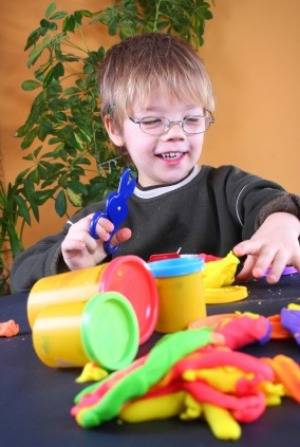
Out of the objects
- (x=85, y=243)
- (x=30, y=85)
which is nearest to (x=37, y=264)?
(x=85, y=243)

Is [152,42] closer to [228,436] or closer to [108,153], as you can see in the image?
[108,153]

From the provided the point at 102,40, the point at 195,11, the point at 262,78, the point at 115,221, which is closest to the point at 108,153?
the point at 102,40

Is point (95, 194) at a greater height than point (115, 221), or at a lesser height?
lesser

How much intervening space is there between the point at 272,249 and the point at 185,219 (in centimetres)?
41

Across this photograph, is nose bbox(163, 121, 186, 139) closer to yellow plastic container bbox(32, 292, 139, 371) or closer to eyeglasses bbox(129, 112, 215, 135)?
eyeglasses bbox(129, 112, 215, 135)

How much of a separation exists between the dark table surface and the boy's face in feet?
→ 1.82

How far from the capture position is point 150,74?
969mm

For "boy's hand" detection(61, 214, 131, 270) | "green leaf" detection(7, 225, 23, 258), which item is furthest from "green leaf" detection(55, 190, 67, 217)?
"boy's hand" detection(61, 214, 131, 270)

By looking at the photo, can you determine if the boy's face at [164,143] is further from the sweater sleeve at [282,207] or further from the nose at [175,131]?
the sweater sleeve at [282,207]

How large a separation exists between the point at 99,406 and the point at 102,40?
195 centimetres

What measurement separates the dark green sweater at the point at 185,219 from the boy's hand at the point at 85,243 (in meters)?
0.12

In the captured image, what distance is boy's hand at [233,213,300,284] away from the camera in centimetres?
59

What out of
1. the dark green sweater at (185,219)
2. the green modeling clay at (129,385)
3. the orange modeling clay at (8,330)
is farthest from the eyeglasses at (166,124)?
the green modeling clay at (129,385)

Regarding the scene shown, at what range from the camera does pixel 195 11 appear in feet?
6.46
